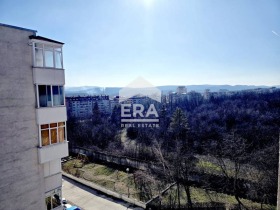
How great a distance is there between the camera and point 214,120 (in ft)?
100

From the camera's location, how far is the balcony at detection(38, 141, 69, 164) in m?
5.98

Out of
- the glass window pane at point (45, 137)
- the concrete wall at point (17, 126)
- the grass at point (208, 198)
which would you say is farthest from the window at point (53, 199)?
the grass at point (208, 198)

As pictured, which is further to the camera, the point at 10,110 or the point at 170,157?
the point at 170,157

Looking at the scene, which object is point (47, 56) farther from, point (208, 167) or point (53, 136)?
point (208, 167)

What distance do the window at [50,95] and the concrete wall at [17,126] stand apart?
20 centimetres

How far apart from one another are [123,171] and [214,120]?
17.5 m

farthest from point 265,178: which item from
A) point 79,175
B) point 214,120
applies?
point 214,120

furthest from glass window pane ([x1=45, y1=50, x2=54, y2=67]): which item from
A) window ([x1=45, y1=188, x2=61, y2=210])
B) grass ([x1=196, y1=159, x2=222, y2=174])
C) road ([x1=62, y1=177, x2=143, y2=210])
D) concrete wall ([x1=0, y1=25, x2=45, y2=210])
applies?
grass ([x1=196, y1=159, x2=222, y2=174])

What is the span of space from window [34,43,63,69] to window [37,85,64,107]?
2.01 feet

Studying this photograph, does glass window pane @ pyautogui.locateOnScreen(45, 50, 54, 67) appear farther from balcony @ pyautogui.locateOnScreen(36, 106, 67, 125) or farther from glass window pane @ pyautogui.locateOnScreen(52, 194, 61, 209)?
glass window pane @ pyautogui.locateOnScreen(52, 194, 61, 209)

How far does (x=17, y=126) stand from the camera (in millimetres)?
5520

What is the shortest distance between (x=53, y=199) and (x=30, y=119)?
2629 mm

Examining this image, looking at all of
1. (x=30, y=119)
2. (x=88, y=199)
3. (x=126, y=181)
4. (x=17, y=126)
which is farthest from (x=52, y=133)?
(x=126, y=181)

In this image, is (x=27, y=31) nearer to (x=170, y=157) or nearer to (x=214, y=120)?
(x=170, y=157)
